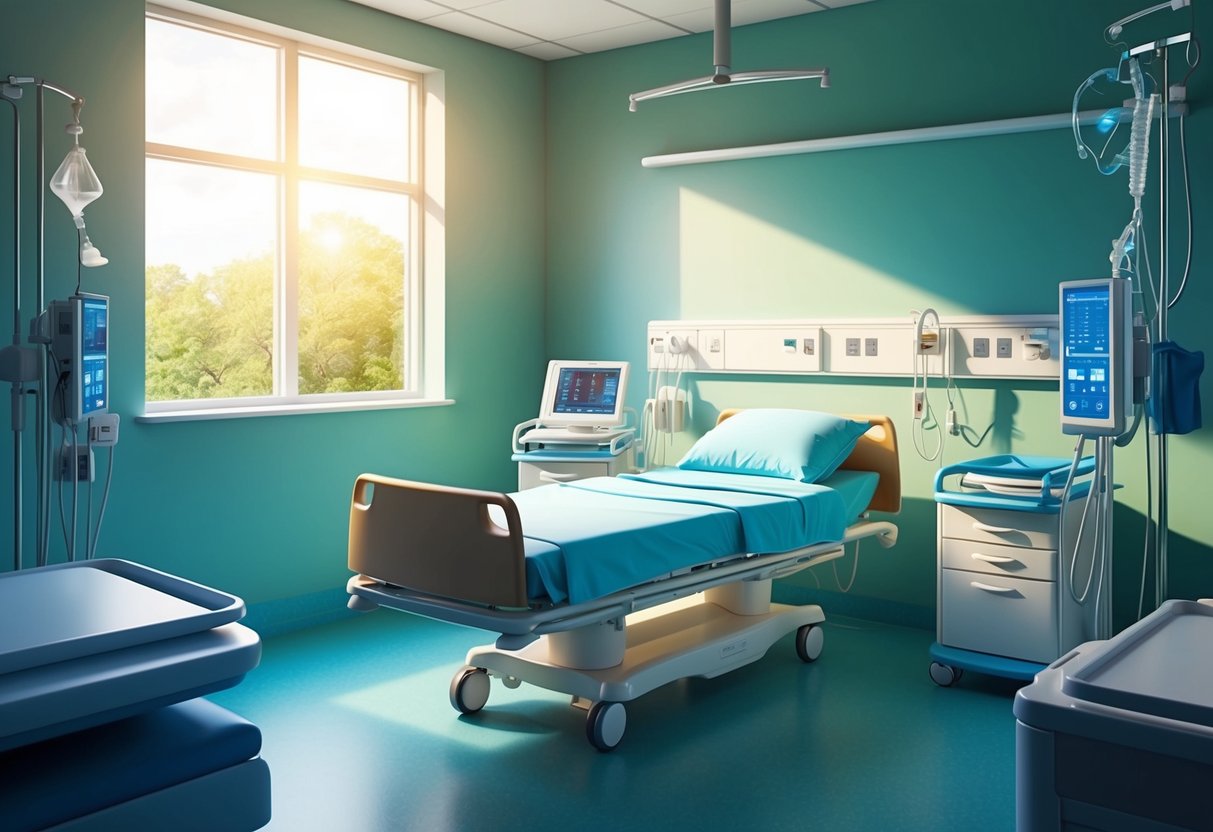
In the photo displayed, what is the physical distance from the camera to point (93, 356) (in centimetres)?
328

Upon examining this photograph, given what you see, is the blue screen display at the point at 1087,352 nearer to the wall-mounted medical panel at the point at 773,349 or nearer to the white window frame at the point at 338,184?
the wall-mounted medical panel at the point at 773,349

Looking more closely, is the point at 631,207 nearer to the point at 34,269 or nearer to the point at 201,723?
the point at 34,269

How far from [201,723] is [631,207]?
14.3 feet

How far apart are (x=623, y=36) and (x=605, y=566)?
10.5 feet

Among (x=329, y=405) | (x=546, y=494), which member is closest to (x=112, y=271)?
(x=329, y=405)

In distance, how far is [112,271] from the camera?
409 cm

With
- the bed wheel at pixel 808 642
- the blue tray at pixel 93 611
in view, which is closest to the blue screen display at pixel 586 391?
the bed wheel at pixel 808 642

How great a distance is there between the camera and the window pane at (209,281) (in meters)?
4.45

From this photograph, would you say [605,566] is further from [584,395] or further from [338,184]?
[338,184]

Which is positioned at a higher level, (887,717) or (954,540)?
(954,540)

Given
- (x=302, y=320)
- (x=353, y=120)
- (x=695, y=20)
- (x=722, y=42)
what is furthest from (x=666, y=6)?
(x=302, y=320)

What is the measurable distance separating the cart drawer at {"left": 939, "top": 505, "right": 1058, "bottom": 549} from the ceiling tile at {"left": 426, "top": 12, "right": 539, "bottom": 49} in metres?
3.09

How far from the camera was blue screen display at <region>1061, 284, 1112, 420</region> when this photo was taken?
3.19 meters

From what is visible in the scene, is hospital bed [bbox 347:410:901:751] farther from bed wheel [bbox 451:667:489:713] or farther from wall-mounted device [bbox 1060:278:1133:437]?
wall-mounted device [bbox 1060:278:1133:437]
